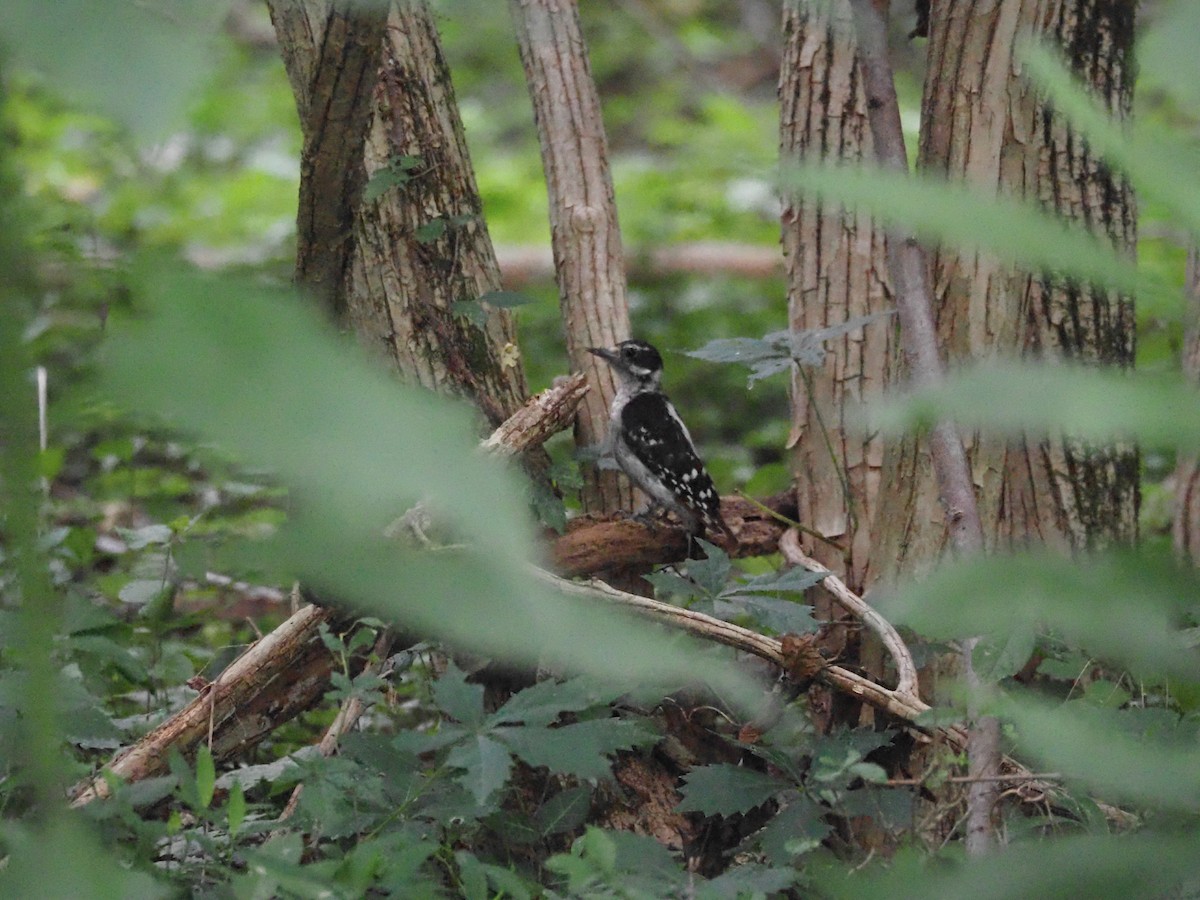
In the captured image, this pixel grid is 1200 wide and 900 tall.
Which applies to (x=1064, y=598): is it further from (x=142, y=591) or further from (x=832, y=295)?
(x=142, y=591)

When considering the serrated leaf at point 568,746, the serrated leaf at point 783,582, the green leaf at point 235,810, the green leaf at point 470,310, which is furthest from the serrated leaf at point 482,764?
the green leaf at point 470,310

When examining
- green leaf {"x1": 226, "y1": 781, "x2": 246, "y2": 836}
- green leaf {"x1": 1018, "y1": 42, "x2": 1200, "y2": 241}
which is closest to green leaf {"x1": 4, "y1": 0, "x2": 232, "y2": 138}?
green leaf {"x1": 1018, "y1": 42, "x2": 1200, "y2": 241}

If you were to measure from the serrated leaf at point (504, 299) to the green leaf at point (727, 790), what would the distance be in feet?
4.11

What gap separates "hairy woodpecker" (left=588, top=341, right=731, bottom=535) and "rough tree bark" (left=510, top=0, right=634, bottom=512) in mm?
62

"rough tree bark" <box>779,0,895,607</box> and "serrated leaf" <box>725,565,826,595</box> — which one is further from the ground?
"rough tree bark" <box>779,0,895,607</box>

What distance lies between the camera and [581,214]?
11.3ft

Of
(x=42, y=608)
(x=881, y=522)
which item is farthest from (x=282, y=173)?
(x=42, y=608)

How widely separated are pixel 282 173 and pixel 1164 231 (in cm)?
532

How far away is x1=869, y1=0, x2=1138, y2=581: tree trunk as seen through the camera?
2.85m

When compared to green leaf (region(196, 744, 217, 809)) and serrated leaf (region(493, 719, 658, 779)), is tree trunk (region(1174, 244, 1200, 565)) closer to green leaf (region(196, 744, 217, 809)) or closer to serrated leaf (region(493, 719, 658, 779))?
serrated leaf (region(493, 719, 658, 779))

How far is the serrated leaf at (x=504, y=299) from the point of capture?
301cm

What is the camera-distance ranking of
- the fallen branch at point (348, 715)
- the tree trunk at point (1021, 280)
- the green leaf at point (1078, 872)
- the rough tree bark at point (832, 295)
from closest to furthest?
1. the green leaf at point (1078, 872)
2. the fallen branch at point (348, 715)
3. the tree trunk at point (1021, 280)
4. the rough tree bark at point (832, 295)

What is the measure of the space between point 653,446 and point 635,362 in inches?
12.4

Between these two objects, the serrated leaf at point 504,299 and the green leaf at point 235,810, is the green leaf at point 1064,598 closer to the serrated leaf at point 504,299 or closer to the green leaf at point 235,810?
the green leaf at point 235,810
